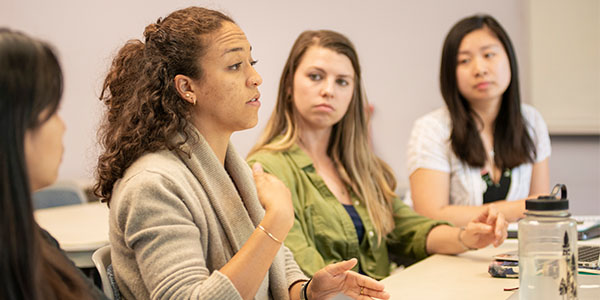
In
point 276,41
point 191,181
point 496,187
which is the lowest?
point 496,187

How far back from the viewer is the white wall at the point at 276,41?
→ 395 centimetres

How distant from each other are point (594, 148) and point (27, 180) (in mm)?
3379

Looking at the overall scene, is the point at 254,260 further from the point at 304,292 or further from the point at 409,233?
the point at 409,233

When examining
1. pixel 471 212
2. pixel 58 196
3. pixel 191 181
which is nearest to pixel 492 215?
pixel 471 212

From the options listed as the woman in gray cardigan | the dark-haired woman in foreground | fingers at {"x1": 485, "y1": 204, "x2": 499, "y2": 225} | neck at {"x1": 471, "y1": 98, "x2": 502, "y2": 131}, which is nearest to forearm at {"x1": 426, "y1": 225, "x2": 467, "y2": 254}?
fingers at {"x1": 485, "y1": 204, "x2": 499, "y2": 225}

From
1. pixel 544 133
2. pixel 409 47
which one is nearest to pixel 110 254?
pixel 544 133

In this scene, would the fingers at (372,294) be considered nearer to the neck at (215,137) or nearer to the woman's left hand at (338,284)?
the woman's left hand at (338,284)

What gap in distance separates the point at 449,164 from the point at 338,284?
112 cm

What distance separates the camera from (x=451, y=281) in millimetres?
1523

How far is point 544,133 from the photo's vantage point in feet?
8.32

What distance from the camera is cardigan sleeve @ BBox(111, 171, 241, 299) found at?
44.3 inches

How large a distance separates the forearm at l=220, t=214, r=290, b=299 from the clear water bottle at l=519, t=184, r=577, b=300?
0.45 metres

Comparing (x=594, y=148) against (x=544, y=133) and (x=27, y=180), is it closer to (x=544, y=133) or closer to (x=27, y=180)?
(x=544, y=133)

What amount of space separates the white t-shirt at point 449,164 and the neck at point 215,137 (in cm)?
113
